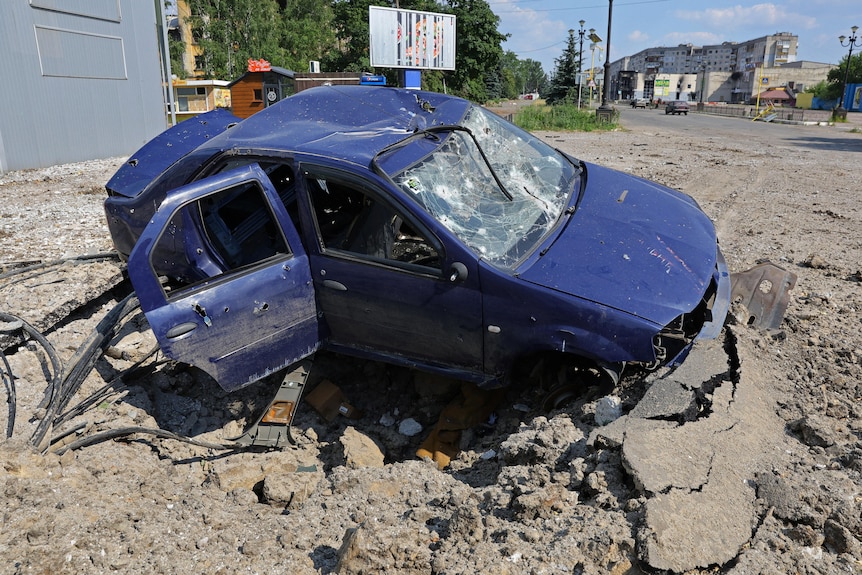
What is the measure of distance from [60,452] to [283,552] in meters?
1.69

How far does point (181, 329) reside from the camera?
342cm

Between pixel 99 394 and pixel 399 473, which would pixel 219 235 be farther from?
pixel 399 473

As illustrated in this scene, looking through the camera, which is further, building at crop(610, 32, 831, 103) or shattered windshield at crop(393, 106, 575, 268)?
building at crop(610, 32, 831, 103)

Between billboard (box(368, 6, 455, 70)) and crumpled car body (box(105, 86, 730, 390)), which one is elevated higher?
billboard (box(368, 6, 455, 70))

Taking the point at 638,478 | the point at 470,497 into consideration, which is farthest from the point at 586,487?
the point at 470,497

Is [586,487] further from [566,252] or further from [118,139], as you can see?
[118,139]

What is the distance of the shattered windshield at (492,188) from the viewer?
3602 millimetres

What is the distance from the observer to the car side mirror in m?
3.39

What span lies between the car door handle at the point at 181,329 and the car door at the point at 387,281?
76cm

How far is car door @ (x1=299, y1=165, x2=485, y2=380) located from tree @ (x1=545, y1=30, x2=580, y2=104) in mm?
51046

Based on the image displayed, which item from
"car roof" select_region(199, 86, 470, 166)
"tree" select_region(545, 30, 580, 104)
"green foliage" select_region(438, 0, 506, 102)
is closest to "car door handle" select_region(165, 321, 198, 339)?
"car roof" select_region(199, 86, 470, 166)

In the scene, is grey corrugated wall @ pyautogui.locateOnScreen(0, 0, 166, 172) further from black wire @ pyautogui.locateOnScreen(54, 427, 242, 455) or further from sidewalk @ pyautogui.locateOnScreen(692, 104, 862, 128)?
sidewalk @ pyautogui.locateOnScreen(692, 104, 862, 128)

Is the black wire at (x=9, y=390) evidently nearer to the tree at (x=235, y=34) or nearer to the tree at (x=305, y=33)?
the tree at (x=235, y=34)

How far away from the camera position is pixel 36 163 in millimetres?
13898
